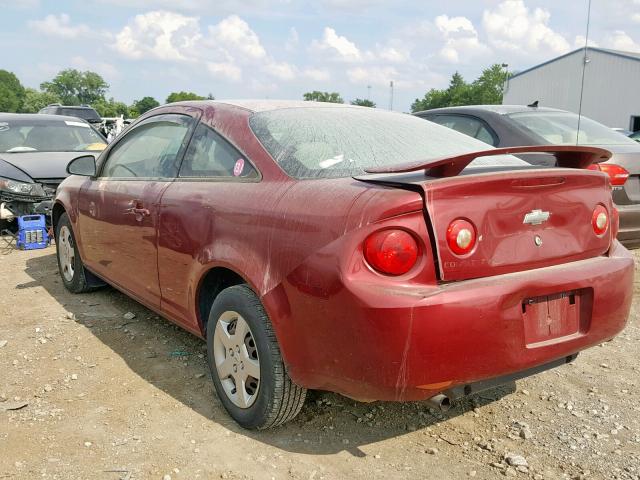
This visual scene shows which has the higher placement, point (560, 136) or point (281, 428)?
point (560, 136)

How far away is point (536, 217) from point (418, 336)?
72 centimetres

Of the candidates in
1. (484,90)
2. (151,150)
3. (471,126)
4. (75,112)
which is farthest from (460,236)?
(484,90)

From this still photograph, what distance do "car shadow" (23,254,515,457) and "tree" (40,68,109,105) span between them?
13113cm

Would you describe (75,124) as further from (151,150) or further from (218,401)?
(218,401)

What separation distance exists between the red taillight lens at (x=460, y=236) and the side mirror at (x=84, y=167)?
10.1ft

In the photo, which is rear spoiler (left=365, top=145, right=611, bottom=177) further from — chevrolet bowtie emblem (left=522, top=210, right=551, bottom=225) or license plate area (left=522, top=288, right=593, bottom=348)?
license plate area (left=522, top=288, right=593, bottom=348)

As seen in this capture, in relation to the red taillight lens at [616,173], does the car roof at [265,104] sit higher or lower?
higher

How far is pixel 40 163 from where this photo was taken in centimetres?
753

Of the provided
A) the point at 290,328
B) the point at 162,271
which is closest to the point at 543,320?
the point at 290,328

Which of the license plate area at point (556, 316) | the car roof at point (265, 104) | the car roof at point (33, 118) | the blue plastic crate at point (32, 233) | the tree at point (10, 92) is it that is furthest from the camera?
the tree at point (10, 92)

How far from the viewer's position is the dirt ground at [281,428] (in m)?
2.54

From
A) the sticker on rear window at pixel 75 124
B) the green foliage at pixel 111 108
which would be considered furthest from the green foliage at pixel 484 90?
the sticker on rear window at pixel 75 124

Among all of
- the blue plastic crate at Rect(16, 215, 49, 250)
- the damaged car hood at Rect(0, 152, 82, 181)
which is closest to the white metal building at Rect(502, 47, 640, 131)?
the damaged car hood at Rect(0, 152, 82, 181)

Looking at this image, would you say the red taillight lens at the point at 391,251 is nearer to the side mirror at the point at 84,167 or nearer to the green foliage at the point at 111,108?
the side mirror at the point at 84,167
